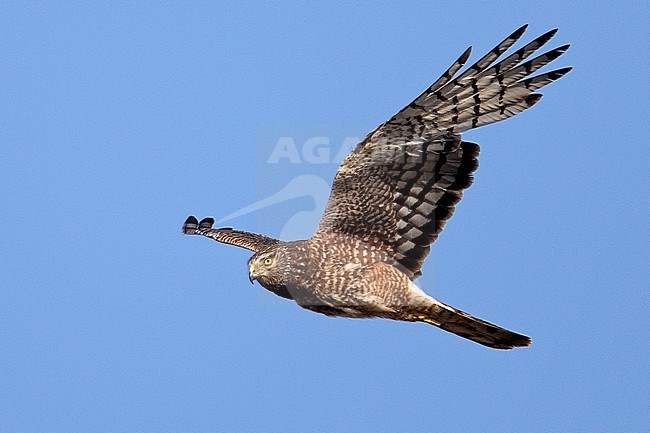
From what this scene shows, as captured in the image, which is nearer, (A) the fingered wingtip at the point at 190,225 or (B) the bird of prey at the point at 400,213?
(B) the bird of prey at the point at 400,213

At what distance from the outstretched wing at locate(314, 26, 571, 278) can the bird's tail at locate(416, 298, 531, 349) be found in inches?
13.8

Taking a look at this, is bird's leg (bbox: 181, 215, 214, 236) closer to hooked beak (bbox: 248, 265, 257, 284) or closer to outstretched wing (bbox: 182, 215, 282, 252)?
outstretched wing (bbox: 182, 215, 282, 252)

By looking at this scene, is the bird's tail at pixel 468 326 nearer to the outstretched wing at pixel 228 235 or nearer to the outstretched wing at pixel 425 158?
the outstretched wing at pixel 425 158

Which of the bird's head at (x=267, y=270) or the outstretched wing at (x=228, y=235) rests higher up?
the outstretched wing at (x=228, y=235)

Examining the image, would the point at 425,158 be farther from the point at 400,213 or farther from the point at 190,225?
the point at 190,225

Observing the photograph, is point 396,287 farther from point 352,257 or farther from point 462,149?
point 462,149

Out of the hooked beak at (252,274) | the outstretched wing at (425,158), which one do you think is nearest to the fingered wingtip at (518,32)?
the outstretched wing at (425,158)

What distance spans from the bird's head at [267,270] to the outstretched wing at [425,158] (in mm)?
436

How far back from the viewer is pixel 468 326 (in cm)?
1002

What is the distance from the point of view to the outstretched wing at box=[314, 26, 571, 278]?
9.24 m

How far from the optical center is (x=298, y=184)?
467 inches

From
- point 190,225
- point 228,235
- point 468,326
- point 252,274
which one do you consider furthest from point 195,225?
point 468,326

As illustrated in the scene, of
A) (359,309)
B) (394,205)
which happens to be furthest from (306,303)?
(394,205)

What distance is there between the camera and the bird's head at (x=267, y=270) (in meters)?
9.96
